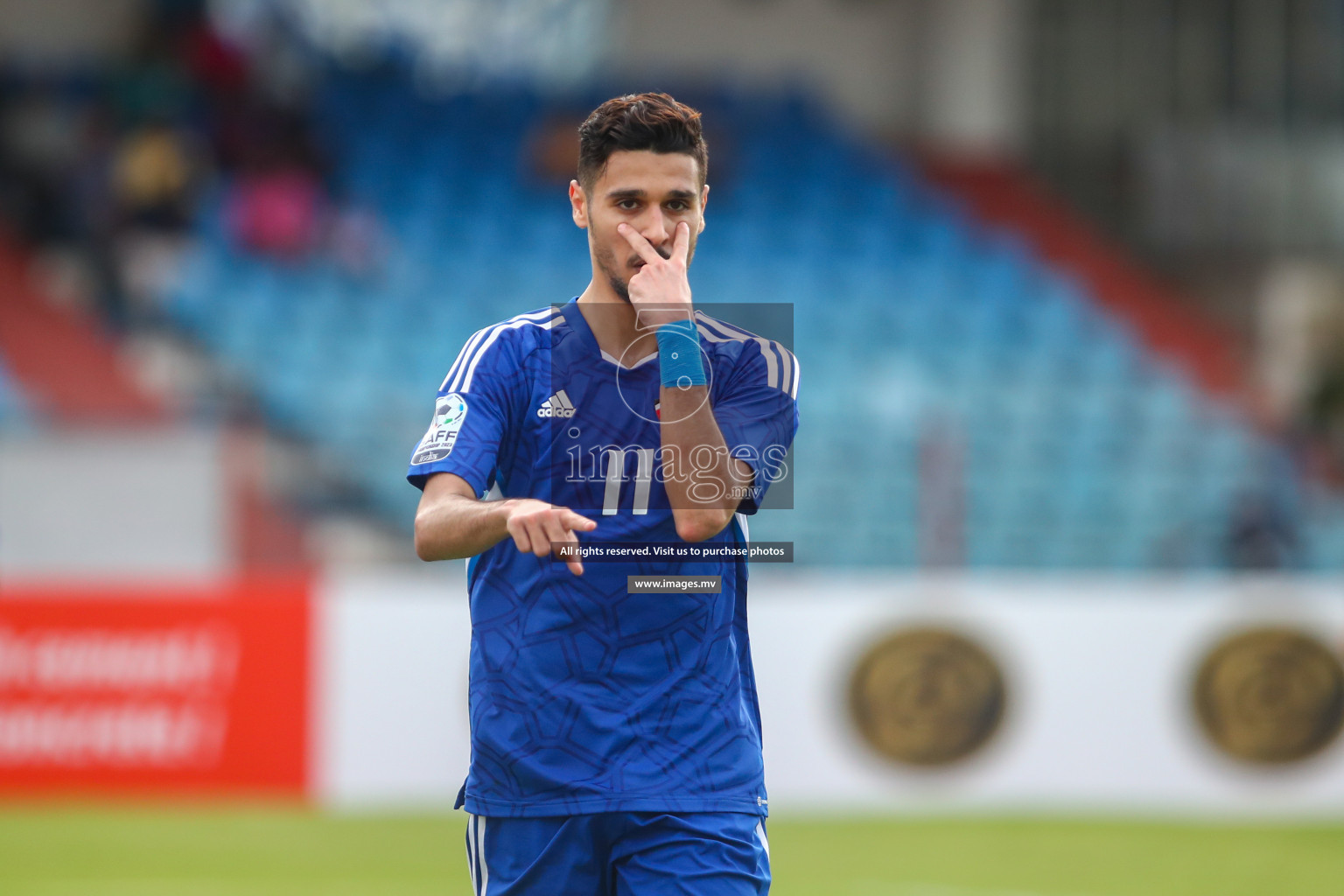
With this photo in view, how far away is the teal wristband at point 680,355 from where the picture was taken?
2762 millimetres

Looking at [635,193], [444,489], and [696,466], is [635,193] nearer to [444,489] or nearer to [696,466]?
[696,466]

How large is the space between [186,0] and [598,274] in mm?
14404

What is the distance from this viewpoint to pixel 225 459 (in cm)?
923

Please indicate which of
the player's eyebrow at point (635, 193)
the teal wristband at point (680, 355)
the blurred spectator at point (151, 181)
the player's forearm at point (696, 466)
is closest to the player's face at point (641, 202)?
the player's eyebrow at point (635, 193)

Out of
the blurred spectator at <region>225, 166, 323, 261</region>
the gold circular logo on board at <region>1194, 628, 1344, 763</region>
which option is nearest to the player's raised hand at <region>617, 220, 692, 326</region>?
the gold circular logo on board at <region>1194, 628, 1344, 763</region>

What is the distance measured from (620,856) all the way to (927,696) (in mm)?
7174

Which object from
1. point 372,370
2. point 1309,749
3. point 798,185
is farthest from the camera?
point 798,185

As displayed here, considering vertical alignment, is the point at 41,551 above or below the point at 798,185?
below

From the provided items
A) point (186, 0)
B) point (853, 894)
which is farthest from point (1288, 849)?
point (186, 0)

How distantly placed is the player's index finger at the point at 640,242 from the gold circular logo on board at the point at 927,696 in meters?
7.24

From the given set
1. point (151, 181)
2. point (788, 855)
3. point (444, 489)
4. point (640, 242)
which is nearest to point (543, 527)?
point (444, 489)

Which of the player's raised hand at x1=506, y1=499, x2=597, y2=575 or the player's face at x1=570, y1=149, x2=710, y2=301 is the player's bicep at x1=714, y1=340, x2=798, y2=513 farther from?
the player's raised hand at x1=506, y1=499, x2=597, y2=575

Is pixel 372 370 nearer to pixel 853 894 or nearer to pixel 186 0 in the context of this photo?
pixel 186 0

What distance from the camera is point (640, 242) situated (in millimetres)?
2838
